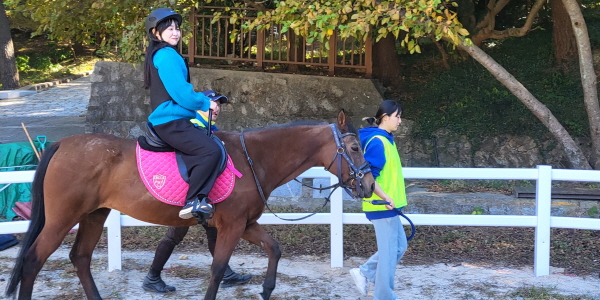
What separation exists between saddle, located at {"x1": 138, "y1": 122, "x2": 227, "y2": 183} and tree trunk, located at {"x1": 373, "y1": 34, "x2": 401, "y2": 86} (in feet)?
27.9

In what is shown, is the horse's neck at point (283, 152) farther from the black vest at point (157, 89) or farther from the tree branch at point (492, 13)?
the tree branch at point (492, 13)

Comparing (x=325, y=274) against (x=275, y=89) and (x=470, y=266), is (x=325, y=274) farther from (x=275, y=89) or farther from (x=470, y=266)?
(x=275, y=89)

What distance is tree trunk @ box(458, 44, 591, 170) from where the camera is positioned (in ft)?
27.5

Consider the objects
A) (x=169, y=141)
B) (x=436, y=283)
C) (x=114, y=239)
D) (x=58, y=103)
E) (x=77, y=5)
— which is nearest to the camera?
(x=169, y=141)

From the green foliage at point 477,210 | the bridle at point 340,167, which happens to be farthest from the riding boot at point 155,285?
the green foliage at point 477,210

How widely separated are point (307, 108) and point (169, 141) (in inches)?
267

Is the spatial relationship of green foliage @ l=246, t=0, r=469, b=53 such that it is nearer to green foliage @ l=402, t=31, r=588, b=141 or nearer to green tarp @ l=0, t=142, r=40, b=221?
green foliage @ l=402, t=31, r=588, b=141

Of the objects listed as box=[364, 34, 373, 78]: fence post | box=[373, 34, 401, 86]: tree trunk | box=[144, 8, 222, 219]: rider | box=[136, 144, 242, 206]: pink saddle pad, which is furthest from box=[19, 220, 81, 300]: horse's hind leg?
box=[373, 34, 401, 86]: tree trunk

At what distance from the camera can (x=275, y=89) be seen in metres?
11.4

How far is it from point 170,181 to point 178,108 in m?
0.60

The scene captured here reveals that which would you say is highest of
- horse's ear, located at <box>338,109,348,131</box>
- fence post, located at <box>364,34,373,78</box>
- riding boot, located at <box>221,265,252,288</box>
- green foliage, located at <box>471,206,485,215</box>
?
fence post, located at <box>364,34,373,78</box>

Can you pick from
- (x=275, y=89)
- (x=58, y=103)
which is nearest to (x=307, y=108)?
(x=275, y=89)

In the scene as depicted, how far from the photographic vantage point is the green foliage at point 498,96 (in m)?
10.9

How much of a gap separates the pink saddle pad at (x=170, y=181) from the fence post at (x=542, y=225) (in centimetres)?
329
